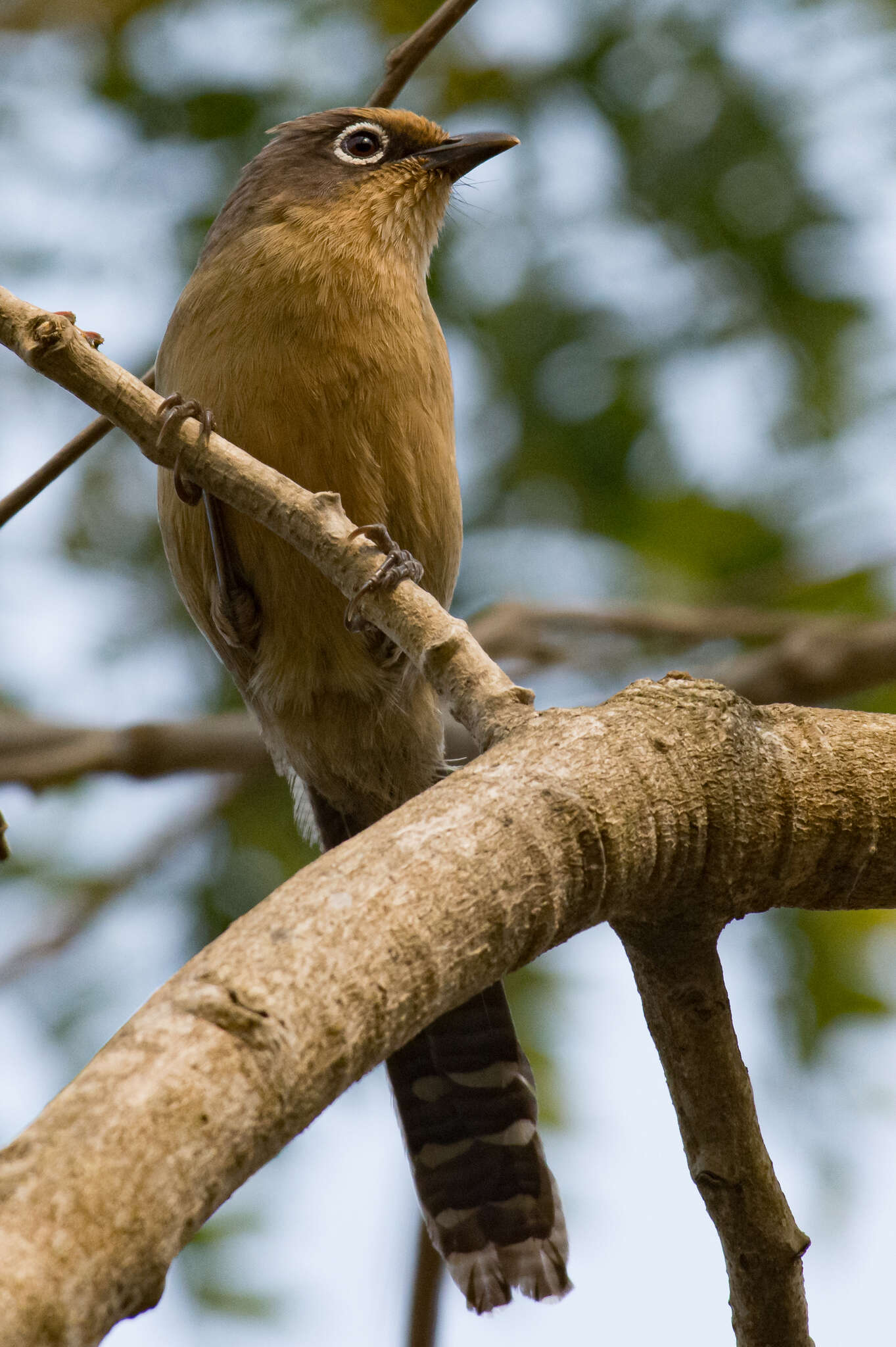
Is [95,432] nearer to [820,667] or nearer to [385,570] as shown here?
[385,570]

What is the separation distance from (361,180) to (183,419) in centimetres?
231

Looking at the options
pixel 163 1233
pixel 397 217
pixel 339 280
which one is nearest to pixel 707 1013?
pixel 163 1233

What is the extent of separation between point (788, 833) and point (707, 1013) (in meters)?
0.39

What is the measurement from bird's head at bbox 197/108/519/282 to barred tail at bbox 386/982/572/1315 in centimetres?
255

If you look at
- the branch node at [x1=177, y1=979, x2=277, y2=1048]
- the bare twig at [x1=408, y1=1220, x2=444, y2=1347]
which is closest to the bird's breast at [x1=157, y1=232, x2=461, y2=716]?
the bare twig at [x1=408, y1=1220, x2=444, y2=1347]

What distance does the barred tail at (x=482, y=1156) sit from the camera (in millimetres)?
3971

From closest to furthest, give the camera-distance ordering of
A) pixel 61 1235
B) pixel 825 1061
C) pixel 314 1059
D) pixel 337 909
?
pixel 61 1235 → pixel 314 1059 → pixel 337 909 → pixel 825 1061

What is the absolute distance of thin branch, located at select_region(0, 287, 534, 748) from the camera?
8.86 feet

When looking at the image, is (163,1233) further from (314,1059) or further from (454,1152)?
(454,1152)

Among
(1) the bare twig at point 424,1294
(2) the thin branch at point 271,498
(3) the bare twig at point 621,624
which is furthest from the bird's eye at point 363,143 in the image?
(1) the bare twig at point 424,1294

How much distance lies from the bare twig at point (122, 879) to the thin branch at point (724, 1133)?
3.50m

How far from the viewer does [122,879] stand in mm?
5871

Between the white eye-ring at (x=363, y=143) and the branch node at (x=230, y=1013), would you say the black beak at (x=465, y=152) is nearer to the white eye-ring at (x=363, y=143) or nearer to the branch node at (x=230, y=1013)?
the white eye-ring at (x=363, y=143)

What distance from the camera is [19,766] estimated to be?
5.09 m
